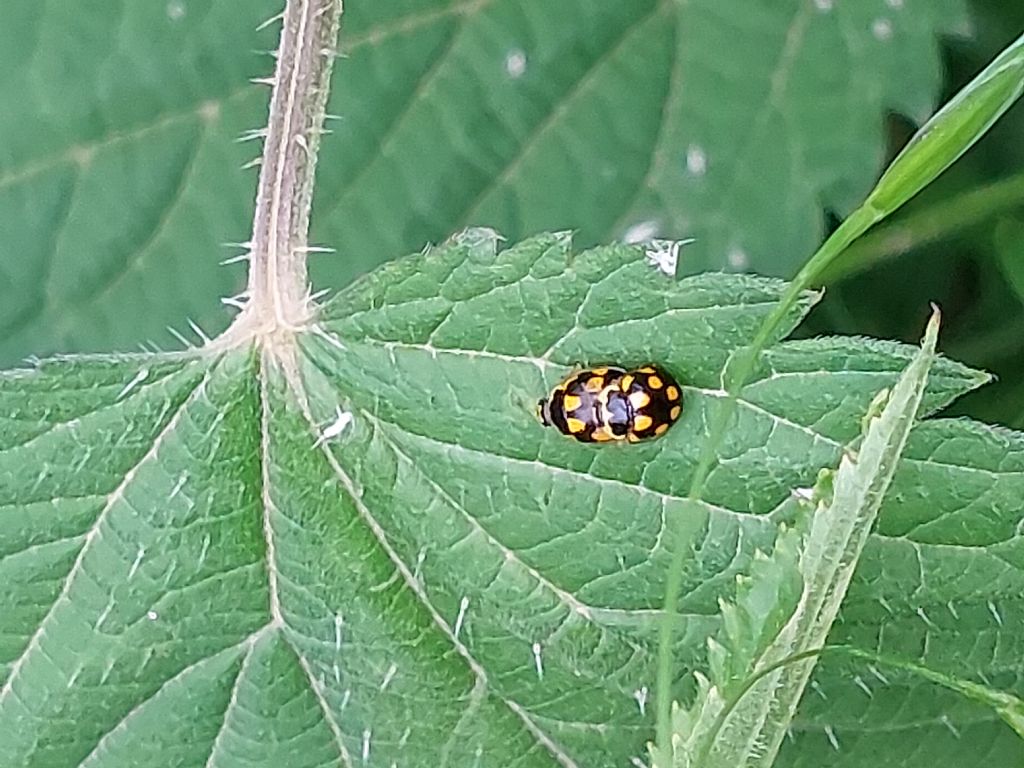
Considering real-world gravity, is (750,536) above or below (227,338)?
below

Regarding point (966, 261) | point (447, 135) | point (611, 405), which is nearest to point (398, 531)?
point (611, 405)

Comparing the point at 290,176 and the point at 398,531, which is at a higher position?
the point at 290,176

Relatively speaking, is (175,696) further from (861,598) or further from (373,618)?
(861,598)

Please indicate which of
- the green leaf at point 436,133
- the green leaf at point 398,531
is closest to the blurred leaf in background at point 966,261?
the green leaf at point 436,133

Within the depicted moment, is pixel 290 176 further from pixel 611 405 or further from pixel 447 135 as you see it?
pixel 447 135

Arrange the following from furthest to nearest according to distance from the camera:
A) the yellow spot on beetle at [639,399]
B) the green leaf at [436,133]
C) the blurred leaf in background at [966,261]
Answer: the blurred leaf in background at [966,261]
the green leaf at [436,133]
the yellow spot on beetle at [639,399]

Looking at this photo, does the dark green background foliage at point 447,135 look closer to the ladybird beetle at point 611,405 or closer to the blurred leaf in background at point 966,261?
the blurred leaf in background at point 966,261

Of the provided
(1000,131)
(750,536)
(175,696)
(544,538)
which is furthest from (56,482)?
(1000,131)
